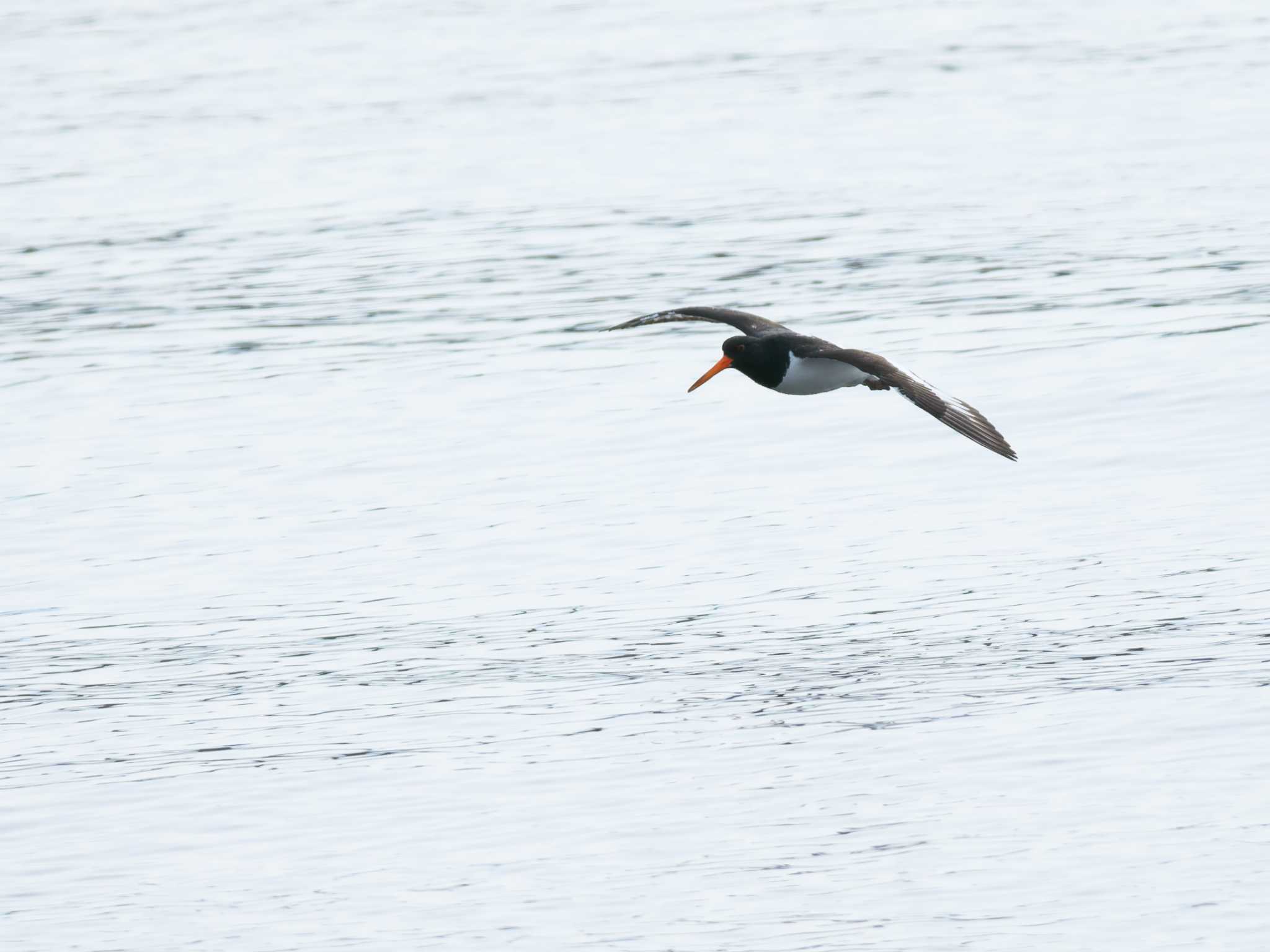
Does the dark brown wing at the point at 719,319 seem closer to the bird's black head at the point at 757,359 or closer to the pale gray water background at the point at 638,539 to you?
the bird's black head at the point at 757,359

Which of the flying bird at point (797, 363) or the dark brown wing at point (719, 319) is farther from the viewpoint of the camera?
the dark brown wing at point (719, 319)

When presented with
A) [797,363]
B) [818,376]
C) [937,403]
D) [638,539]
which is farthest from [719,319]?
[937,403]

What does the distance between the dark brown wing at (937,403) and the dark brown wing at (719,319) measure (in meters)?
1.51

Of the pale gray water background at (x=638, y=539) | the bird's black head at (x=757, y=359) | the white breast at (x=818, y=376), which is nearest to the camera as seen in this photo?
the pale gray water background at (x=638, y=539)

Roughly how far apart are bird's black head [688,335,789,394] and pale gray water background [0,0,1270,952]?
918mm

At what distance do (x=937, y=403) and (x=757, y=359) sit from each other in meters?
2.26

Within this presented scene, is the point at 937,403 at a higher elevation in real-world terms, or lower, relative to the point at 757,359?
higher

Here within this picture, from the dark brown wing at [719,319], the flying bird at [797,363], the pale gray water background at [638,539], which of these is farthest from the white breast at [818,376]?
the pale gray water background at [638,539]

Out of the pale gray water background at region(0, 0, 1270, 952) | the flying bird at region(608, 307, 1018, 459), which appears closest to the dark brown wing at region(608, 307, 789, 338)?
the flying bird at region(608, 307, 1018, 459)

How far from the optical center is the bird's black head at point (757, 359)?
14.6 metres

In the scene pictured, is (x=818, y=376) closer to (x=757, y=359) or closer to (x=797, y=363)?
(x=797, y=363)

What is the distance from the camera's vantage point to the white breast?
47.1 ft

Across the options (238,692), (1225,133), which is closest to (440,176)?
(1225,133)

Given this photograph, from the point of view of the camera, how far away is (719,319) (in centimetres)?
1541
